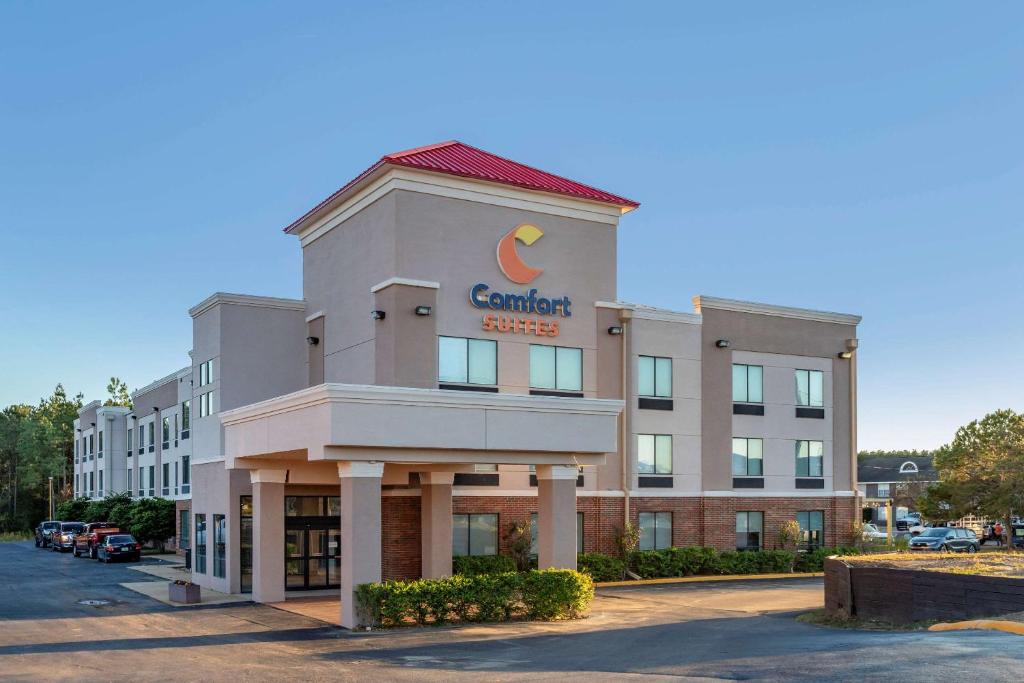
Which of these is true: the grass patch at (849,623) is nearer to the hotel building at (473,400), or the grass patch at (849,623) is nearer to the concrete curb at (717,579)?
the hotel building at (473,400)

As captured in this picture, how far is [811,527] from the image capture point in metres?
41.5

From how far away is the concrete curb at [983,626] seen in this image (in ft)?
60.4

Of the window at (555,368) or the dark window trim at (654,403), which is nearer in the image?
the window at (555,368)

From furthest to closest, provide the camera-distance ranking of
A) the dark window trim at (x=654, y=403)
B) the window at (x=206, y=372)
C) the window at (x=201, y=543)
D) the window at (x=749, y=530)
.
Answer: the window at (x=749, y=530) < the dark window trim at (x=654, y=403) < the window at (x=206, y=372) < the window at (x=201, y=543)

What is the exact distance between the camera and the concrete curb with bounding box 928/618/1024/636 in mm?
18422

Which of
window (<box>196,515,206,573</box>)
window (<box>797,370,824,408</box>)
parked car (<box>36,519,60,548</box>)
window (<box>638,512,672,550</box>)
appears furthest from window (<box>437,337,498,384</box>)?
parked car (<box>36,519,60,548</box>)

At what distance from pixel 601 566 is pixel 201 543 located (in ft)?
44.7

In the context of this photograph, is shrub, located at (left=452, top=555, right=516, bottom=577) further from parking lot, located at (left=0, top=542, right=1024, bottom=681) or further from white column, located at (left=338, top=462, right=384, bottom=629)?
white column, located at (left=338, top=462, right=384, bottom=629)

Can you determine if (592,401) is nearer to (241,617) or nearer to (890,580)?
(890,580)

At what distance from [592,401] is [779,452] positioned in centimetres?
1607

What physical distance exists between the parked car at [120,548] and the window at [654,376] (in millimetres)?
26787

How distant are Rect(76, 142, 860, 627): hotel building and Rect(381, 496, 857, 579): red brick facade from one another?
76 mm

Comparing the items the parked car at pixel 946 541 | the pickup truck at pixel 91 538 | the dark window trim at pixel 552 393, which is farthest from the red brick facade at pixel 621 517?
the pickup truck at pixel 91 538

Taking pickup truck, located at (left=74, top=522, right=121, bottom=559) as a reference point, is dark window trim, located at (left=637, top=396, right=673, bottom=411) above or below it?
above
